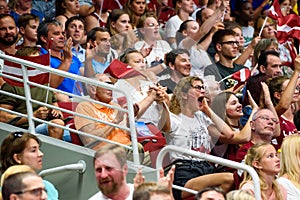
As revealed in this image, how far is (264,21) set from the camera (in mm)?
13742

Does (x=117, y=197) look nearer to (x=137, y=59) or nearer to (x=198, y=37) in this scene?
(x=137, y=59)

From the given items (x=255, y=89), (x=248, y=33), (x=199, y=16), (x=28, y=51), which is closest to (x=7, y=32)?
(x=28, y=51)

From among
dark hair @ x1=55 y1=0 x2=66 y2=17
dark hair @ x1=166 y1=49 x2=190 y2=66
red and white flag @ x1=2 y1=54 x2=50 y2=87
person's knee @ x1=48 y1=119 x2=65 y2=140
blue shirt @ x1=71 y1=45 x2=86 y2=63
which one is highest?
dark hair @ x1=166 y1=49 x2=190 y2=66

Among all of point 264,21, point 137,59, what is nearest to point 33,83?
point 137,59

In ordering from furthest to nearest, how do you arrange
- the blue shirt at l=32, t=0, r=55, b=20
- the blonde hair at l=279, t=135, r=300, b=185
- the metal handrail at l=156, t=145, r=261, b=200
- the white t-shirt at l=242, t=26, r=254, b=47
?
the white t-shirt at l=242, t=26, r=254, b=47 → the blue shirt at l=32, t=0, r=55, b=20 → the blonde hair at l=279, t=135, r=300, b=185 → the metal handrail at l=156, t=145, r=261, b=200

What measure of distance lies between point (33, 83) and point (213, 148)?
68.0 inches

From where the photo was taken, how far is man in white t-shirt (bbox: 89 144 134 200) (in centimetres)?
759

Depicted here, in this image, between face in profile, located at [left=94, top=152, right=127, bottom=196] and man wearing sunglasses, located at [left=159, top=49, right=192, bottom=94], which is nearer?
face in profile, located at [left=94, top=152, right=127, bottom=196]

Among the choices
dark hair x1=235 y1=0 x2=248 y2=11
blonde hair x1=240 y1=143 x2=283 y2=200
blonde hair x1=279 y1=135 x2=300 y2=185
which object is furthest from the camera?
dark hair x1=235 y1=0 x2=248 y2=11

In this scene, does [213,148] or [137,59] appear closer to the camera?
[137,59]

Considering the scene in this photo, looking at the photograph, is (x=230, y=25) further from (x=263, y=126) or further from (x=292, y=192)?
(x=292, y=192)

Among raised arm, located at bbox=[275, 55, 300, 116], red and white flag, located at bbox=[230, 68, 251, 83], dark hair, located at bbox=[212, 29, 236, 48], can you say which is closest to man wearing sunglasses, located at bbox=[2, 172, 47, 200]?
raised arm, located at bbox=[275, 55, 300, 116]

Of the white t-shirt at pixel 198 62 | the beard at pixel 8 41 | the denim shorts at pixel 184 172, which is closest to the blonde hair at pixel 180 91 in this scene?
the white t-shirt at pixel 198 62

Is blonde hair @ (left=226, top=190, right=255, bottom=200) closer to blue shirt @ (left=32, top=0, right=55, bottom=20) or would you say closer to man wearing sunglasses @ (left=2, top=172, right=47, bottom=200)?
man wearing sunglasses @ (left=2, top=172, right=47, bottom=200)
